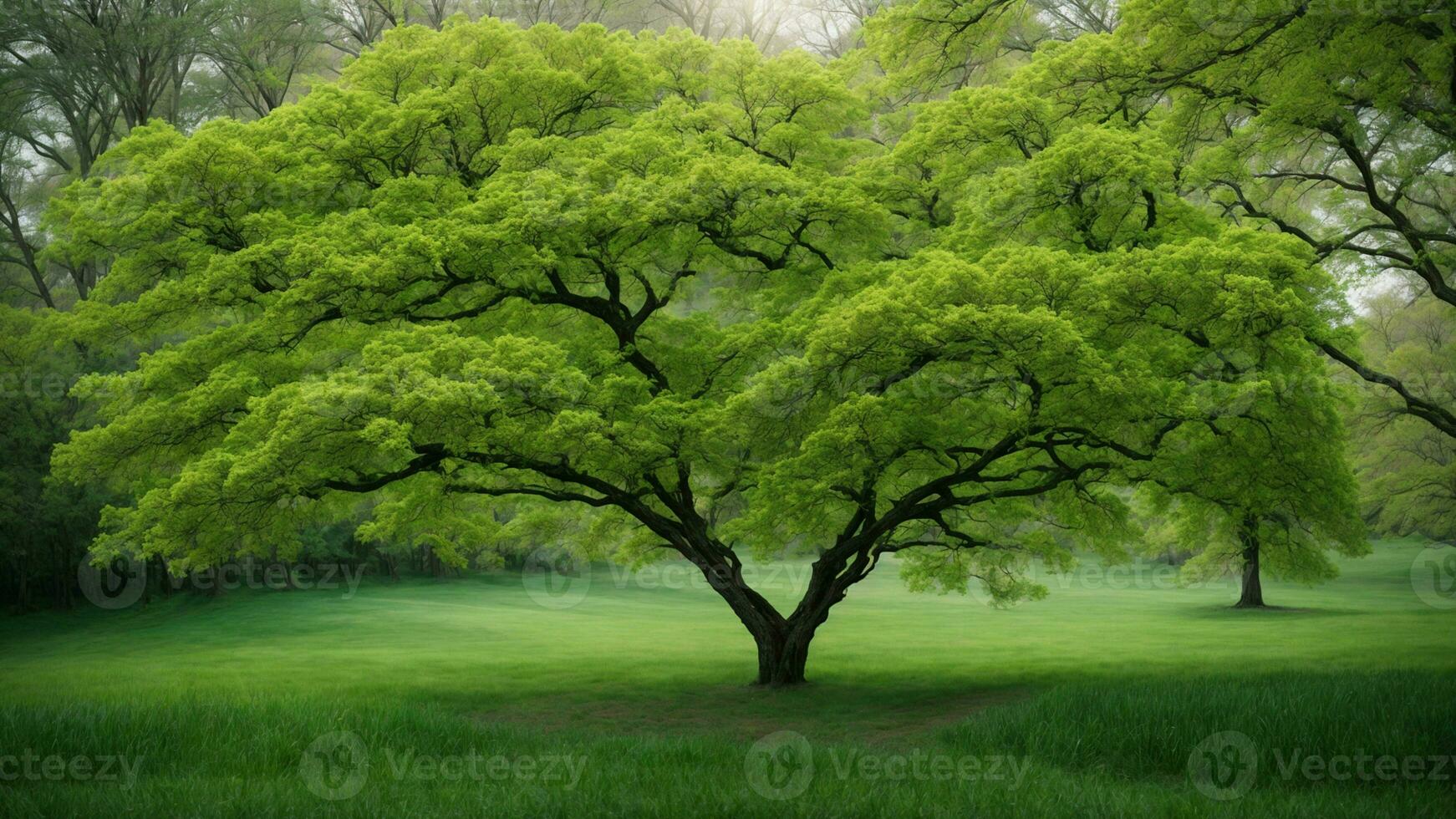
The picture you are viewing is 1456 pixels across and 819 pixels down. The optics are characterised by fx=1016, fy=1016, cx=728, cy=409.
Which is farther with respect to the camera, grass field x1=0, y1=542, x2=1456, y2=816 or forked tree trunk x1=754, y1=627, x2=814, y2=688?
forked tree trunk x1=754, y1=627, x2=814, y2=688

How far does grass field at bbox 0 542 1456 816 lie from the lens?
24.3 feet

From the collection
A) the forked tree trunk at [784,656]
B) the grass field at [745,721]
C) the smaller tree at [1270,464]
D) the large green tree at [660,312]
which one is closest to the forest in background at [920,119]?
the smaller tree at [1270,464]

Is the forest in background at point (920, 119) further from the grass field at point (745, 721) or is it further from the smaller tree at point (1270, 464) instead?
the grass field at point (745, 721)

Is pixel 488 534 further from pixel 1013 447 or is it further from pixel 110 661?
pixel 110 661

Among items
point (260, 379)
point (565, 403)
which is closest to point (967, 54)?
point (565, 403)

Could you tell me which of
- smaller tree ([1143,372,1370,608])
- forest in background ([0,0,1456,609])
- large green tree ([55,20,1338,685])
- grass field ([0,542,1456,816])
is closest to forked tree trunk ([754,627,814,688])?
large green tree ([55,20,1338,685])

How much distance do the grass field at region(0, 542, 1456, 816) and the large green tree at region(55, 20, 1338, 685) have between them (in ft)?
9.60

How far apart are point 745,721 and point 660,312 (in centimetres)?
840

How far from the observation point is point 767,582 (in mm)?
58719

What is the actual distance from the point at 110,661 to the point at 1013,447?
24.5 meters

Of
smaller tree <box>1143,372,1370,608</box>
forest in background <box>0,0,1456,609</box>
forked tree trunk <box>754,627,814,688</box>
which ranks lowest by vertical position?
forked tree trunk <box>754,627,814,688</box>

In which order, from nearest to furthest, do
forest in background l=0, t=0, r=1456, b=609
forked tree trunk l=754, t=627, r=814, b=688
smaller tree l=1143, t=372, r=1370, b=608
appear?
forest in background l=0, t=0, r=1456, b=609 < smaller tree l=1143, t=372, r=1370, b=608 < forked tree trunk l=754, t=627, r=814, b=688

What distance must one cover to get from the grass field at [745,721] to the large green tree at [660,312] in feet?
9.60

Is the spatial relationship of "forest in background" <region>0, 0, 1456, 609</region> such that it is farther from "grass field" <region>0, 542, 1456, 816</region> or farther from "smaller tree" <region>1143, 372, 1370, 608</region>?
"grass field" <region>0, 542, 1456, 816</region>
